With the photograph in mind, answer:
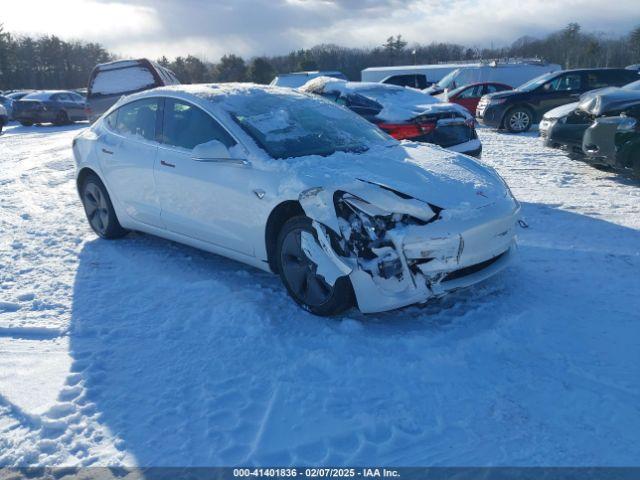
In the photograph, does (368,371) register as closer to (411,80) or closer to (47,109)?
(411,80)

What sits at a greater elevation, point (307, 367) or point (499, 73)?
point (499, 73)

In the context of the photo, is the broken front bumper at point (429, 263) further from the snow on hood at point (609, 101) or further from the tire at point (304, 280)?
the snow on hood at point (609, 101)

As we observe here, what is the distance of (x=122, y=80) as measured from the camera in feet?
44.6

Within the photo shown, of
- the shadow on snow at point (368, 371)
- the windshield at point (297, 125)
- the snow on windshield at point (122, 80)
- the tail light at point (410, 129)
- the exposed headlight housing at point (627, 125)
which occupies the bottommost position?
the shadow on snow at point (368, 371)

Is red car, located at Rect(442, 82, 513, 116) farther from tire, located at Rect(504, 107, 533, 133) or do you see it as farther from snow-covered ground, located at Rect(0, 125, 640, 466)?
snow-covered ground, located at Rect(0, 125, 640, 466)

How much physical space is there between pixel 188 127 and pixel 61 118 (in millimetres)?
20885

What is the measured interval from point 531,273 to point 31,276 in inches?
172

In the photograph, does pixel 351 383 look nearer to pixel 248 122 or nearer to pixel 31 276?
pixel 248 122

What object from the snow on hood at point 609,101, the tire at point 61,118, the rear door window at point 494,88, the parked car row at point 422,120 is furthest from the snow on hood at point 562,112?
the tire at point 61,118

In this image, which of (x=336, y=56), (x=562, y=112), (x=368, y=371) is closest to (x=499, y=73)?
(x=562, y=112)

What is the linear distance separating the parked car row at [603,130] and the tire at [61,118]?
20067 mm

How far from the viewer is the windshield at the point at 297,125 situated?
4.31 m

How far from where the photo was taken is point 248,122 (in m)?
4.44

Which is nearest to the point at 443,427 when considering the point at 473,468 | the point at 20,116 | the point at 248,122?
the point at 473,468
